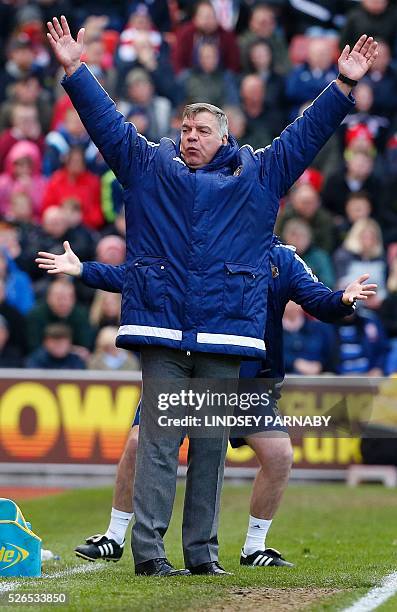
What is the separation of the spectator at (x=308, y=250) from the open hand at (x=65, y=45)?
29.8ft

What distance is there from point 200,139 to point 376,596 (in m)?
2.47

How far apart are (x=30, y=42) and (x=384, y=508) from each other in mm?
9878

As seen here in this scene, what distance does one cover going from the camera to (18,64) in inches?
790

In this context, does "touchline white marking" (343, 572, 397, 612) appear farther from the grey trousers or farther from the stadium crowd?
the stadium crowd

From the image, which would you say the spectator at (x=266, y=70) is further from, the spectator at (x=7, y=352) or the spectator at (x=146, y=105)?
the spectator at (x=7, y=352)

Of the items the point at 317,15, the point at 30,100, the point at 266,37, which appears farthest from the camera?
the point at 317,15

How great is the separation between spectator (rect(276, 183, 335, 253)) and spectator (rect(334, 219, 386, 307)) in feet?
1.06

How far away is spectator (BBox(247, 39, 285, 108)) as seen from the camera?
19328mm

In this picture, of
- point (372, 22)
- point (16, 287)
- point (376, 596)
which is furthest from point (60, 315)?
point (376, 596)

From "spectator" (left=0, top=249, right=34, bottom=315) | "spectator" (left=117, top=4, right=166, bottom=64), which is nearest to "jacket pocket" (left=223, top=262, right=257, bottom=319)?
"spectator" (left=0, top=249, right=34, bottom=315)

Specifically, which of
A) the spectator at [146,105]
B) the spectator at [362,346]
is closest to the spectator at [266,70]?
the spectator at [146,105]

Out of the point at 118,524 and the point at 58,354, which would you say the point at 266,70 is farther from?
the point at 118,524

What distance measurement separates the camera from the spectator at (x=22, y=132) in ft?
63.1

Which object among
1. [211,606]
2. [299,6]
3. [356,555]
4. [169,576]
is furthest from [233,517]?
[299,6]
